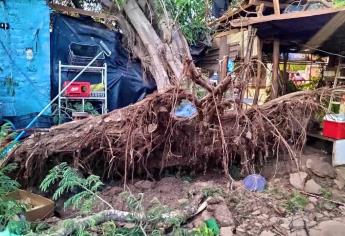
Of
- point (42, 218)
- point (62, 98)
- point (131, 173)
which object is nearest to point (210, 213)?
point (131, 173)

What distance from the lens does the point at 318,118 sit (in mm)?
5723

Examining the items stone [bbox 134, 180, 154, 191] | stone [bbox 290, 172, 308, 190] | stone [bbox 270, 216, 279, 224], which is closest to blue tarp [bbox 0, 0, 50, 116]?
stone [bbox 134, 180, 154, 191]

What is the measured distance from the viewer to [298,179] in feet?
15.6

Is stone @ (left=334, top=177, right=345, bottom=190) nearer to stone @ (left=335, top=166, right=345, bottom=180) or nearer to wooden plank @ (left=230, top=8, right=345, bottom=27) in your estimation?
stone @ (left=335, top=166, right=345, bottom=180)

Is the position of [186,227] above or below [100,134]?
below

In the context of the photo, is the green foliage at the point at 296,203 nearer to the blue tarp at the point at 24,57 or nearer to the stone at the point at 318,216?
the stone at the point at 318,216

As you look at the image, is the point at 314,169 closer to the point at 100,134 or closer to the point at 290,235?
the point at 290,235

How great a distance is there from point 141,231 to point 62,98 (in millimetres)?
4495

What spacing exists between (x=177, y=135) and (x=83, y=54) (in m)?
3.97

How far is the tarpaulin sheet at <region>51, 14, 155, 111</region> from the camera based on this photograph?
7.47 m

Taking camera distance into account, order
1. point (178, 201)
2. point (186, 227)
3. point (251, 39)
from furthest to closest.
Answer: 1. point (251, 39)
2. point (178, 201)
3. point (186, 227)

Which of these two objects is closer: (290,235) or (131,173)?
(290,235)

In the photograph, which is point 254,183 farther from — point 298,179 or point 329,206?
point 329,206

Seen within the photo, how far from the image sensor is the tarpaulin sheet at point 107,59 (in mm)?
7467
